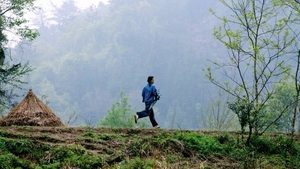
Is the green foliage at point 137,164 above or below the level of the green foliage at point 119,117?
below

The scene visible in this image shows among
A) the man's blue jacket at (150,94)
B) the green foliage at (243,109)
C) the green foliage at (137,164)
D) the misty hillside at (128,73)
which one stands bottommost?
the green foliage at (137,164)

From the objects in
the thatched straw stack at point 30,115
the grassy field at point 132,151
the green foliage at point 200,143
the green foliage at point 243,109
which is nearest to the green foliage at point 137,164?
the grassy field at point 132,151

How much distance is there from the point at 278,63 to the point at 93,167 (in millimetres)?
6724

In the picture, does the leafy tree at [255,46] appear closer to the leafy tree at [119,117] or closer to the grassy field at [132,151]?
→ the grassy field at [132,151]

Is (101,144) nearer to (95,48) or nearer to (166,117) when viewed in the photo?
(166,117)

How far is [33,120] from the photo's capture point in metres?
16.3

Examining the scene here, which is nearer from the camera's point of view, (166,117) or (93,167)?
(93,167)

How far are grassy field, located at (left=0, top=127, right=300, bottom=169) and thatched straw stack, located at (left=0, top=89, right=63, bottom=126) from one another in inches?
146

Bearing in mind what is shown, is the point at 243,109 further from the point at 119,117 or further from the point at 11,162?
the point at 119,117

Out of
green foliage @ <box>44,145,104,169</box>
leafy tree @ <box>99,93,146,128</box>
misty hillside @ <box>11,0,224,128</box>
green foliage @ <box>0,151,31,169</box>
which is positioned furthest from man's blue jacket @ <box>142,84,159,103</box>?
misty hillside @ <box>11,0,224,128</box>

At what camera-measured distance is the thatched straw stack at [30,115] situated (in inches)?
636

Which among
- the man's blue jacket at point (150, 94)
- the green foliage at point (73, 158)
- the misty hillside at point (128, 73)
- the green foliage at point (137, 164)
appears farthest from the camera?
the misty hillside at point (128, 73)

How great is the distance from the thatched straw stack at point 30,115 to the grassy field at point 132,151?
3.70m

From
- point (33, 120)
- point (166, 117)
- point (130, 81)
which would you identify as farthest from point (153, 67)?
point (33, 120)
